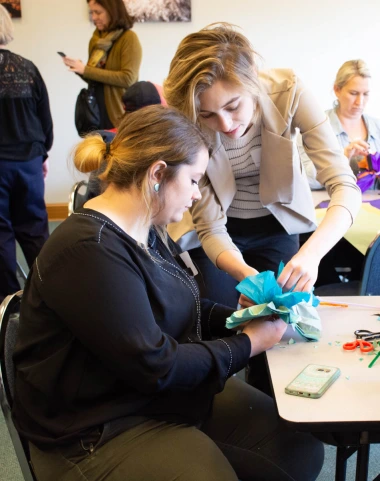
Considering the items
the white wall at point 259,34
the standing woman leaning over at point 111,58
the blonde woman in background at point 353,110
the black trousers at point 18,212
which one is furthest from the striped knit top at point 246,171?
the white wall at point 259,34

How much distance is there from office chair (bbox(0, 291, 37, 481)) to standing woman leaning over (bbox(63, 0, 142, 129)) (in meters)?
2.56

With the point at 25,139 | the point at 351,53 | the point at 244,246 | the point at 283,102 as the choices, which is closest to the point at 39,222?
the point at 25,139

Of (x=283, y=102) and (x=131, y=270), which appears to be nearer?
(x=131, y=270)

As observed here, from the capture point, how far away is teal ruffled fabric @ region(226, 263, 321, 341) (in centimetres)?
125

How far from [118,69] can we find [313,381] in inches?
119

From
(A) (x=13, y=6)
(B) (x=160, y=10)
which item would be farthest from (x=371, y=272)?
(A) (x=13, y=6)

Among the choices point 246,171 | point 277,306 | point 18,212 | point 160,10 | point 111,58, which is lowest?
point 18,212

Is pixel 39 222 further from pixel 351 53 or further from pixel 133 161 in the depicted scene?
pixel 351 53

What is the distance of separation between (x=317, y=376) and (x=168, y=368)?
0.29 meters

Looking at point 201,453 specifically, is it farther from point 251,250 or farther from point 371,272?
point 371,272

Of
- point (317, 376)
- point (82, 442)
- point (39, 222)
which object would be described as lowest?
point (39, 222)

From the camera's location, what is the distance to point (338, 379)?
3.64ft

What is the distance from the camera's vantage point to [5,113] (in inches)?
114

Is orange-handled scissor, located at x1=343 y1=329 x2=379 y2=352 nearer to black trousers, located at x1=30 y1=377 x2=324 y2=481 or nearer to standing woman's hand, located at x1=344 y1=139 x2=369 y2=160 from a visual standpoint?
black trousers, located at x1=30 y1=377 x2=324 y2=481
